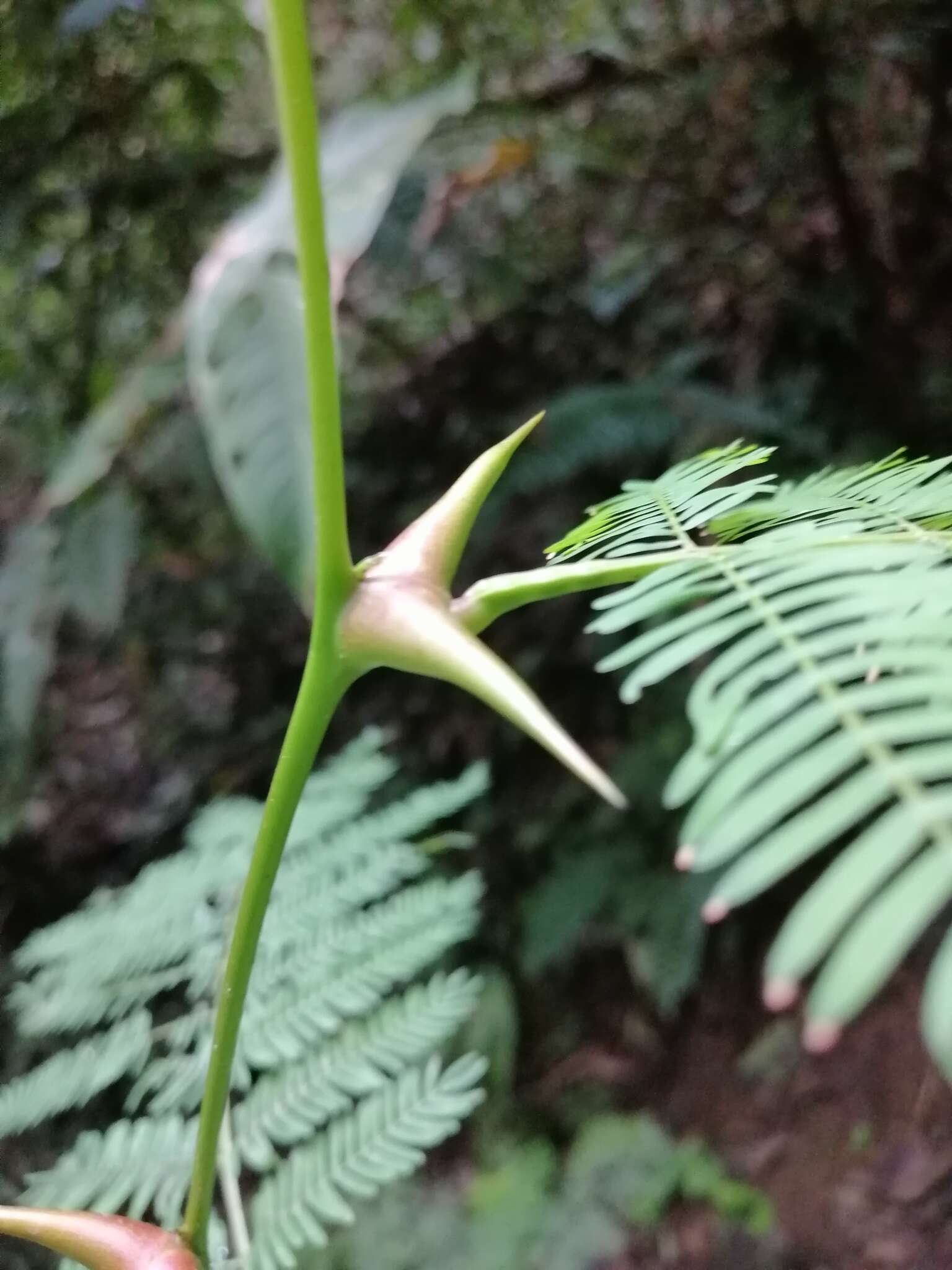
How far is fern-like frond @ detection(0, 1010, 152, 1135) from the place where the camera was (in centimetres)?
54

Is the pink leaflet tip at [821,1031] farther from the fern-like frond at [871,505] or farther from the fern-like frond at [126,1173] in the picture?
the fern-like frond at [126,1173]

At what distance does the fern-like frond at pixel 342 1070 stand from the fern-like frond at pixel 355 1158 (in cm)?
1

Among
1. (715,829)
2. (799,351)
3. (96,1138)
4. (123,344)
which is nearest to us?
(715,829)

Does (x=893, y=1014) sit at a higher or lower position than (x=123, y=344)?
lower

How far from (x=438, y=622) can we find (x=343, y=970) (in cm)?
41

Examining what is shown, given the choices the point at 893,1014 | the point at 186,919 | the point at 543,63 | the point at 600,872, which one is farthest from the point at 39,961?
the point at 543,63

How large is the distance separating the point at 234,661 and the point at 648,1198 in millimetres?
763

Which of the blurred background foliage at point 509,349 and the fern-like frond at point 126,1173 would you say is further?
the blurred background foliage at point 509,349

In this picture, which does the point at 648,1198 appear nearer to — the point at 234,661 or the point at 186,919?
the point at 186,919

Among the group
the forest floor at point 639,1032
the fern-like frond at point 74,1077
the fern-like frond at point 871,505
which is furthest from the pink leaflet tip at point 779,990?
the forest floor at point 639,1032

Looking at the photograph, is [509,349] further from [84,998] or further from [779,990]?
[779,990]

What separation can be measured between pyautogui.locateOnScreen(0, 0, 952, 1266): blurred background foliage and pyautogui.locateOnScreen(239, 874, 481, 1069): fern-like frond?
466mm

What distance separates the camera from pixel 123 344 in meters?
1.23

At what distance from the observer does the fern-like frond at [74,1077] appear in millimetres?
542
